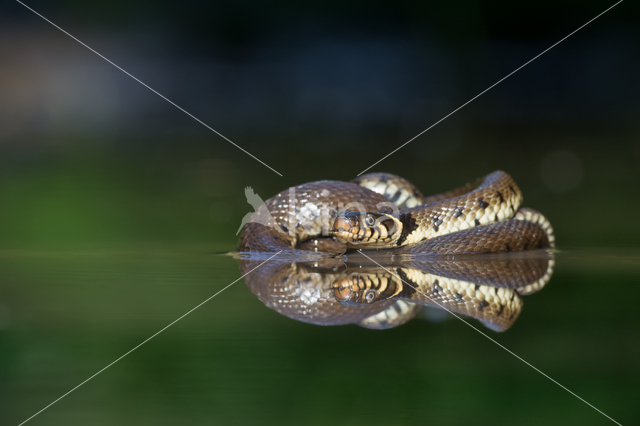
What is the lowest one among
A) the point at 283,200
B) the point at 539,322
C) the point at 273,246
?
the point at 539,322

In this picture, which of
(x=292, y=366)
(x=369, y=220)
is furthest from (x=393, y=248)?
(x=292, y=366)

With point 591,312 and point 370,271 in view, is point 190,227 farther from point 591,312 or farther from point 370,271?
point 591,312

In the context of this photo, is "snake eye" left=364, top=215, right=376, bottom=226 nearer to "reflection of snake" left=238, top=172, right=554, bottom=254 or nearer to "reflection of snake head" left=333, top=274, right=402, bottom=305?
"reflection of snake" left=238, top=172, right=554, bottom=254

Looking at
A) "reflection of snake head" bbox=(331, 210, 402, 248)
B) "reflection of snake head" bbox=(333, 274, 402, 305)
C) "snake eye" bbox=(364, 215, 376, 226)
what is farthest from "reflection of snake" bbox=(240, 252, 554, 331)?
"snake eye" bbox=(364, 215, 376, 226)

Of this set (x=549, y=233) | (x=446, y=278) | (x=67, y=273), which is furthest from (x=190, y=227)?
(x=446, y=278)

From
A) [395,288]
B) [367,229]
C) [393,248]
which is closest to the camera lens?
[395,288]

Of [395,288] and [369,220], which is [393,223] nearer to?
[369,220]
